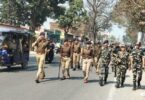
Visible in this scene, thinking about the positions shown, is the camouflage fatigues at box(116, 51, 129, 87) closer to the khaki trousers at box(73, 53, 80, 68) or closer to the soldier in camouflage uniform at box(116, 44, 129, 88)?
the soldier in camouflage uniform at box(116, 44, 129, 88)

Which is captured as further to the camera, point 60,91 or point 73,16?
point 73,16

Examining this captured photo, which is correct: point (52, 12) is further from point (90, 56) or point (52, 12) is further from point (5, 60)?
point (90, 56)

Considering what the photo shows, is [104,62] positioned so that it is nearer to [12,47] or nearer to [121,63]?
[121,63]

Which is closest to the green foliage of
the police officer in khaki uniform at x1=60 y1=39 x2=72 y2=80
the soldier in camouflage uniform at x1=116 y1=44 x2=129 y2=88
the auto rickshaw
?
the auto rickshaw

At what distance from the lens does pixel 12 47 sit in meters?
26.5

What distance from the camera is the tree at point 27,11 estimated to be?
6731 cm

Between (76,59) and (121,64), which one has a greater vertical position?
(121,64)

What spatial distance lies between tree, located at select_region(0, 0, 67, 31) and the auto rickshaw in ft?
128

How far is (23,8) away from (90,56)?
4779 cm

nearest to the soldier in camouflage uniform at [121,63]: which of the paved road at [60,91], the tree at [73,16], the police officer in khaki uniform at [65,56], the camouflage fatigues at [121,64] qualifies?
the camouflage fatigues at [121,64]

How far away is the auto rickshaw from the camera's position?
25750 mm

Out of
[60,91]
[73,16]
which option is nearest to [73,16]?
[73,16]

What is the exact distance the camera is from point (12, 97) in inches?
581

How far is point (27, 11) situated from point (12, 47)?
42.1 meters
